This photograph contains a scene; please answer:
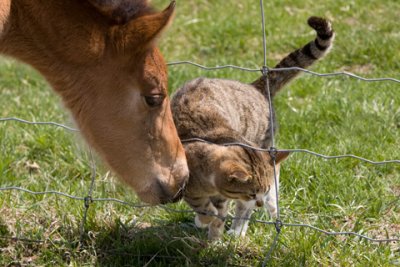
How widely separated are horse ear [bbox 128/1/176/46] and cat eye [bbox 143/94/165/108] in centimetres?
33

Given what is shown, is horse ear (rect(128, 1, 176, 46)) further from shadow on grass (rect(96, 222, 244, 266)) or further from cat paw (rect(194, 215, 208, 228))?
cat paw (rect(194, 215, 208, 228))

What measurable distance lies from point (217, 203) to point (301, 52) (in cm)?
141

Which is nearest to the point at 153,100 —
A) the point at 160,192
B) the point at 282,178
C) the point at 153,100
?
the point at 153,100

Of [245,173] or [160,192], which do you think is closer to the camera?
[160,192]

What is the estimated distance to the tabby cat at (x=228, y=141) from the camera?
4.78 meters

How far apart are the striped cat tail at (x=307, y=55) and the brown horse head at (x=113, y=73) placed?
1446 mm

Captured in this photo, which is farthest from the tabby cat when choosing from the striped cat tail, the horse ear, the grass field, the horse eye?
the horse ear

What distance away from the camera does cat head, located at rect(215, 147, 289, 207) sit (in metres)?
4.71

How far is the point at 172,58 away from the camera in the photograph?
335 inches

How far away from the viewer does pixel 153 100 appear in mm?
4191

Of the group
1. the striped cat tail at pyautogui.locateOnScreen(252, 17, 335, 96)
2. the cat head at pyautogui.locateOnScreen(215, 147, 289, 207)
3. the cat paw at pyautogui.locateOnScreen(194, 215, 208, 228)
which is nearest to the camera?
the cat head at pyautogui.locateOnScreen(215, 147, 289, 207)

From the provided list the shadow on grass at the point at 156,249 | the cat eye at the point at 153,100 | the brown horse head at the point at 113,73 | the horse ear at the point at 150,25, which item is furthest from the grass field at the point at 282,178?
the horse ear at the point at 150,25

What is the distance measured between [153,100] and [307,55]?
70.7 inches

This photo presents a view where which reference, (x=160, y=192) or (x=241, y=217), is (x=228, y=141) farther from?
(x=160, y=192)
